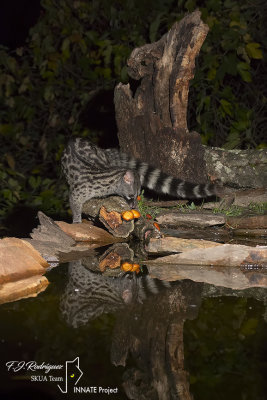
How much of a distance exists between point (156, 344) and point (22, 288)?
1.04m

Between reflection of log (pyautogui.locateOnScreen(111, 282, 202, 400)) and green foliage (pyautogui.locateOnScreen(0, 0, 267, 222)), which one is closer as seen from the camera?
reflection of log (pyautogui.locateOnScreen(111, 282, 202, 400))

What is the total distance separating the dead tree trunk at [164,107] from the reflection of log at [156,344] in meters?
2.47

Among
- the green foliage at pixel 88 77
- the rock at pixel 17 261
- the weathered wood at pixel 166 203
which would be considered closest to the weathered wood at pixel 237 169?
the weathered wood at pixel 166 203

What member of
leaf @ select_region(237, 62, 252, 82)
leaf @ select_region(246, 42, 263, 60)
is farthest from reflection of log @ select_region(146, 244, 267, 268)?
leaf @ select_region(246, 42, 263, 60)

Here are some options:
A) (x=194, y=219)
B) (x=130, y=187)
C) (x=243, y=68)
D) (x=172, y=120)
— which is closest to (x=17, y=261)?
(x=194, y=219)

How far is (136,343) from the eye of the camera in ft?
6.77

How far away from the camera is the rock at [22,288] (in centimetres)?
266

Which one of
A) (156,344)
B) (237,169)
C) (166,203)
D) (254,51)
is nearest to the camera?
(156,344)

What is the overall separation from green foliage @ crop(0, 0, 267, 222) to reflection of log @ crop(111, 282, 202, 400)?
406 centimetres

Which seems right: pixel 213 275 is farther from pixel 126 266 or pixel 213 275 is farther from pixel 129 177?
pixel 129 177

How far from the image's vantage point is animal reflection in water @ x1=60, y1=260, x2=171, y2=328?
2.44 meters

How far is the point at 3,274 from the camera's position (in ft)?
9.63

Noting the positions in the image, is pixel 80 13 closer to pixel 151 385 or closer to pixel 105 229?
pixel 105 229

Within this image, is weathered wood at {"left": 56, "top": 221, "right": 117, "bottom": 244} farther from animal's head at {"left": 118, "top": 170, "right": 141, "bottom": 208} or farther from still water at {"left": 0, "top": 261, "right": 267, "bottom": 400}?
still water at {"left": 0, "top": 261, "right": 267, "bottom": 400}
